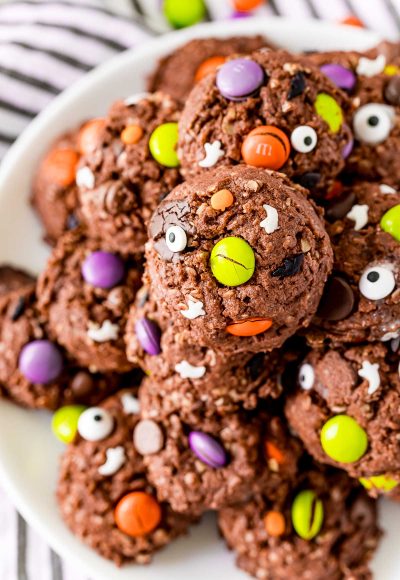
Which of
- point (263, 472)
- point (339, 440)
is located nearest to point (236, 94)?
point (339, 440)

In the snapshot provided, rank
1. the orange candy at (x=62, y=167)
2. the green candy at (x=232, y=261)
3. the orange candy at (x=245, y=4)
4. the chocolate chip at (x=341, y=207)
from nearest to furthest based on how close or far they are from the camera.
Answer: the green candy at (x=232, y=261) → the chocolate chip at (x=341, y=207) → the orange candy at (x=62, y=167) → the orange candy at (x=245, y=4)

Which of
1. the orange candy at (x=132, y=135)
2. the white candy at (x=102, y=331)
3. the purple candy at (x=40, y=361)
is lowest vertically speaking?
the purple candy at (x=40, y=361)

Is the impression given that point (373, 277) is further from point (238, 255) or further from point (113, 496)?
point (113, 496)

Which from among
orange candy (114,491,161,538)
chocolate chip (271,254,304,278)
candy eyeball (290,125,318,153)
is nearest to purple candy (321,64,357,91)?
candy eyeball (290,125,318,153)

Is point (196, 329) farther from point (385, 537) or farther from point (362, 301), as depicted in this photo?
point (385, 537)

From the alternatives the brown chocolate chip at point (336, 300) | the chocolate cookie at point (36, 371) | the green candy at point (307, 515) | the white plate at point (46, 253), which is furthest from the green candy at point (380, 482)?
the chocolate cookie at point (36, 371)

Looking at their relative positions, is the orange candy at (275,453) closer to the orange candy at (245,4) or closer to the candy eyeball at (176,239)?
the candy eyeball at (176,239)
